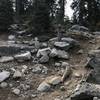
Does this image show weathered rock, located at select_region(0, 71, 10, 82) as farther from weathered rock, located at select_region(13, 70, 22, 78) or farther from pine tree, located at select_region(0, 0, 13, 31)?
pine tree, located at select_region(0, 0, 13, 31)

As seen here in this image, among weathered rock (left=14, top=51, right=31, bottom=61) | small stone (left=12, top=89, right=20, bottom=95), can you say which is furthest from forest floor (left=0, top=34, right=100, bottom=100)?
weathered rock (left=14, top=51, right=31, bottom=61)

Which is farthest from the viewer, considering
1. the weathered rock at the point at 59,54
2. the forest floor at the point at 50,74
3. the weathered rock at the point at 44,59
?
the weathered rock at the point at 59,54

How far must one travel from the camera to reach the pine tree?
1928 centimetres

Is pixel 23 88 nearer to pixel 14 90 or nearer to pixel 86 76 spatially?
pixel 14 90

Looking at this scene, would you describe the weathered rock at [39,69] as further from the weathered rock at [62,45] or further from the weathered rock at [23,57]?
the weathered rock at [62,45]

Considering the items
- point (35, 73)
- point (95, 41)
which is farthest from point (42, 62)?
point (95, 41)

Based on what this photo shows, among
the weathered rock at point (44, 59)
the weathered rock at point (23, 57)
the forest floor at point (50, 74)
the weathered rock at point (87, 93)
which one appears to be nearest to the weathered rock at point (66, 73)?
the forest floor at point (50, 74)

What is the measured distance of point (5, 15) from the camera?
19578 mm

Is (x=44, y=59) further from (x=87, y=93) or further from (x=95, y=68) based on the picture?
(x=87, y=93)

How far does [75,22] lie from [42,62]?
13.9 metres

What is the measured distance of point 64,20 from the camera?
23.6 metres

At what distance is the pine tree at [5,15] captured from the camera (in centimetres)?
1928

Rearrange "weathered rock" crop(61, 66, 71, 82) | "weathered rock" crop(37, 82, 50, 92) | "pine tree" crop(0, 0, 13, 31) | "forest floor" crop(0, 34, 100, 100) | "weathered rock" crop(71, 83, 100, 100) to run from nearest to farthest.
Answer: "weathered rock" crop(71, 83, 100, 100) < "forest floor" crop(0, 34, 100, 100) < "weathered rock" crop(37, 82, 50, 92) < "weathered rock" crop(61, 66, 71, 82) < "pine tree" crop(0, 0, 13, 31)

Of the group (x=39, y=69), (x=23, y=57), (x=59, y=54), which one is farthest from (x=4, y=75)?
(x=59, y=54)
